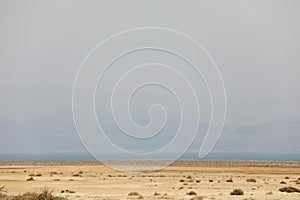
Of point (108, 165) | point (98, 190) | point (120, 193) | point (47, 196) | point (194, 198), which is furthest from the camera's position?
point (108, 165)

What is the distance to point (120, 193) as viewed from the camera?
156 ft

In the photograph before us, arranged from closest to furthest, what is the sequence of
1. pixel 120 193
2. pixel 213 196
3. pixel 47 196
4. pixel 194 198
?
pixel 47 196, pixel 194 198, pixel 213 196, pixel 120 193


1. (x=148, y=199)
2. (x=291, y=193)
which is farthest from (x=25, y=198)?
(x=291, y=193)

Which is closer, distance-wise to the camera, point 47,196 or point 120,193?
point 47,196

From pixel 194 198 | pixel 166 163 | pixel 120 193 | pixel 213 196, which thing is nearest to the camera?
pixel 194 198

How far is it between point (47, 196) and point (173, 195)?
1320 cm

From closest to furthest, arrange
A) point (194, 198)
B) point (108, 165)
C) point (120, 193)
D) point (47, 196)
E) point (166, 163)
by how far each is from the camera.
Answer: point (47, 196) → point (194, 198) → point (120, 193) → point (108, 165) → point (166, 163)

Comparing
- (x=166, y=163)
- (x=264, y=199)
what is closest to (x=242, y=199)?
(x=264, y=199)

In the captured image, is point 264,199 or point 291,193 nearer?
point 264,199

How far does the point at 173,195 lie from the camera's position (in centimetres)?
4497

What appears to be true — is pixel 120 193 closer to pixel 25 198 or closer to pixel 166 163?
pixel 25 198

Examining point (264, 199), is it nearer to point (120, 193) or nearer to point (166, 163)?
Result: point (120, 193)

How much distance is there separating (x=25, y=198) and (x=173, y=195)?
46.0 feet

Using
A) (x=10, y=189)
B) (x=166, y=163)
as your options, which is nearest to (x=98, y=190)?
(x=10, y=189)
